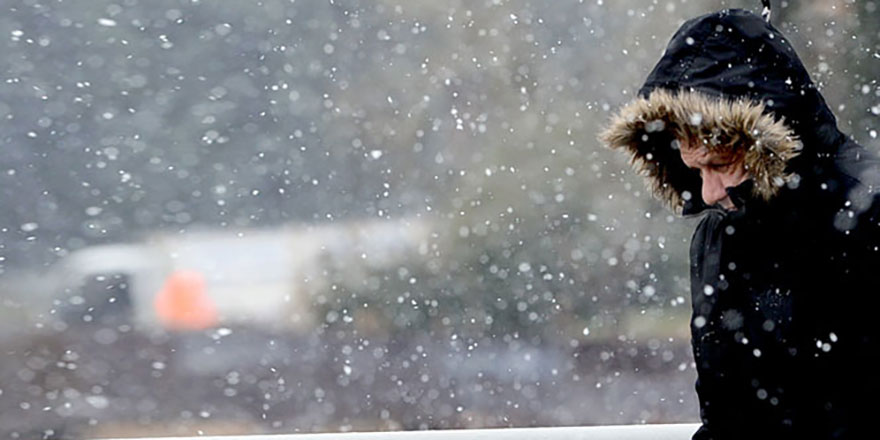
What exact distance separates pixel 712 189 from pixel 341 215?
2520mm

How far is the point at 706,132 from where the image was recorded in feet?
3.49

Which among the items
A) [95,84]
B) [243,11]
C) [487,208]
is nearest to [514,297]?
[487,208]

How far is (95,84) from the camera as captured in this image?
3553mm

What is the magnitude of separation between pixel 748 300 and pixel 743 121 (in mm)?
208

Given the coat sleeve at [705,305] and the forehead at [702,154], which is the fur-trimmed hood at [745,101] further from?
the coat sleeve at [705,305]

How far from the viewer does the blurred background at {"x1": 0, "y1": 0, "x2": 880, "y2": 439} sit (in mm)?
3193

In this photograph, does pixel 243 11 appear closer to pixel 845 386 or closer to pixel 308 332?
pixel 308 332

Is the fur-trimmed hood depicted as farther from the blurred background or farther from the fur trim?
the blurred background

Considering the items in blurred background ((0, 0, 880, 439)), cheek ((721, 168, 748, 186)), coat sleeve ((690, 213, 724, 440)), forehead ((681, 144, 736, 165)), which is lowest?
coat sleeve ((690, 213, 724, 440))

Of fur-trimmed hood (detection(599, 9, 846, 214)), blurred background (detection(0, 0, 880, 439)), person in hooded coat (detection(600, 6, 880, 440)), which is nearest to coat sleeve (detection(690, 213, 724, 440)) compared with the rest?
person in hooded coat (detection(600, 6, 880, 440))

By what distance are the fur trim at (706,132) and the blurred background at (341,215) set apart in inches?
74.8

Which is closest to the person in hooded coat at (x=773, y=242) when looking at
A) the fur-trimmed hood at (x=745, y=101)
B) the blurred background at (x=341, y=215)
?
the fur-trimmed hood at (x=745, y=101)

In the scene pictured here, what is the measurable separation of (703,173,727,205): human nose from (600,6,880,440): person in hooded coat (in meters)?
0.01

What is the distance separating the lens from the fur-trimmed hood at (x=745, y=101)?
101 centimetres
